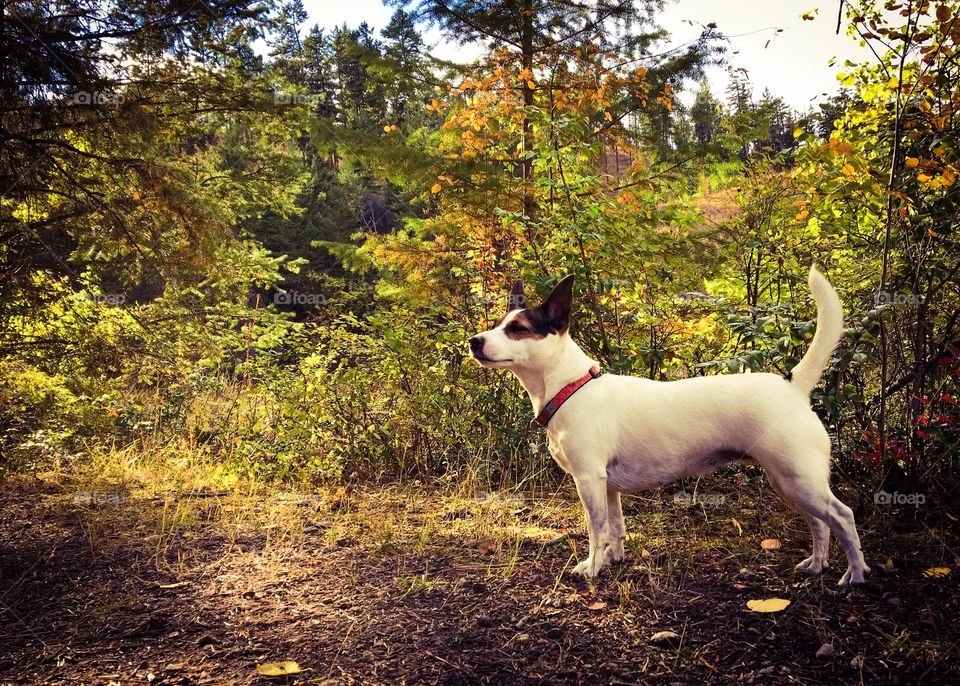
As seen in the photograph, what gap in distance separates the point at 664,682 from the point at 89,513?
175 inches

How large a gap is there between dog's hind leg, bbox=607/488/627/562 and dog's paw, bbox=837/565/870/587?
1.09m

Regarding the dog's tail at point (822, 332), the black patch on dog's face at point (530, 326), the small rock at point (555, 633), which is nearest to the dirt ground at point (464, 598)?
the small rock at point (555, 633)

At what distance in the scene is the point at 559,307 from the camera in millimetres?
3090

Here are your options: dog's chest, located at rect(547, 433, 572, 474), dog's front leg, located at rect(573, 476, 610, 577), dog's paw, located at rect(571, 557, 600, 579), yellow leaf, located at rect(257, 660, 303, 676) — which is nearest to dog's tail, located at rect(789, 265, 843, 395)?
dog's front leg, located at rect(573, 476, 610, 577)

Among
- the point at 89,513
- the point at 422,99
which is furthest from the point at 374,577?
the point at 422,99

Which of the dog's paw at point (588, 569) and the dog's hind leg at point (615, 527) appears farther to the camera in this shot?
the dog's hind leg at point (615, 527)

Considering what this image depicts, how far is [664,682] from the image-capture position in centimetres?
227

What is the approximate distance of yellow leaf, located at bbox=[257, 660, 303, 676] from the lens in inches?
94.1

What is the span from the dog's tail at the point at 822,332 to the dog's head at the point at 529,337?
1.18 meters

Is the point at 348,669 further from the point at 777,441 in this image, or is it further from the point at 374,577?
the point at 777,441

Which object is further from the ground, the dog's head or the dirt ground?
the dog's head

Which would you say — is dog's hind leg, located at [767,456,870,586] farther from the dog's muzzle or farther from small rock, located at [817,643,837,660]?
the dog's muzzle

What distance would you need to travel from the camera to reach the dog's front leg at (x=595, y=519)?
9.96 ft

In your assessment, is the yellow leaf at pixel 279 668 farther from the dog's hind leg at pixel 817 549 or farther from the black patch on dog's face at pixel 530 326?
the dog's hind leg at pixel 817 549
